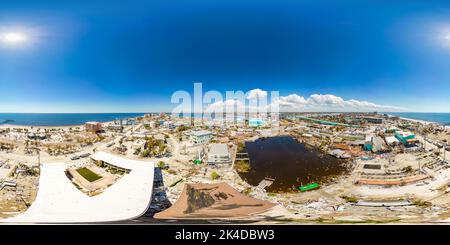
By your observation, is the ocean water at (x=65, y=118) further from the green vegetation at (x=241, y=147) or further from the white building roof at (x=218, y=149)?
the green vegetation at (x=241, y=147)

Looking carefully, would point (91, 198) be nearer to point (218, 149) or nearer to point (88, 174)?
point (88, 174)

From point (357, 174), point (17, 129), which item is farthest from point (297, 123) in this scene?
point (17, 129)

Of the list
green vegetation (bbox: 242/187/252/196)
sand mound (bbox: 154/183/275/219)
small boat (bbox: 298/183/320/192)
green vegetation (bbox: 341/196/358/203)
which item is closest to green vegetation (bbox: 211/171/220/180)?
sand mound (bbox: 154/183/275/219)

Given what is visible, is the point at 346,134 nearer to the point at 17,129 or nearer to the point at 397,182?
the point at 397,182

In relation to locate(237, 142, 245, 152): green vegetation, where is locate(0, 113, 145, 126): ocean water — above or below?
above

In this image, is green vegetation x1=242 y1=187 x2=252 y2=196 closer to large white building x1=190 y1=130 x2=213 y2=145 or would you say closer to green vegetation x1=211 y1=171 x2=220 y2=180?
green vegetation x1=211 y1=171 x2=220 y2=180

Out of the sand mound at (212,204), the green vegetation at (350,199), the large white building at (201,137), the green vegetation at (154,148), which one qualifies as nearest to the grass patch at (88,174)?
the green vegetation at (154,148)

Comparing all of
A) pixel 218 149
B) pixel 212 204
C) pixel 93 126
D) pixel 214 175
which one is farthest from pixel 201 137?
pixel 93 126
